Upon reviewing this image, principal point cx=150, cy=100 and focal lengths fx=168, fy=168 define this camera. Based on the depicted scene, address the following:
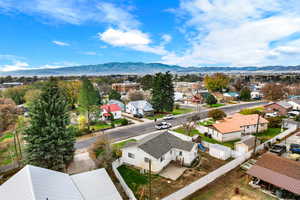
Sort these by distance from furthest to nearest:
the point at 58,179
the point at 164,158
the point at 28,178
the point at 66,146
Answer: the point at 164,158
the point at 66,146
the point at 58,179
the point at 28,178

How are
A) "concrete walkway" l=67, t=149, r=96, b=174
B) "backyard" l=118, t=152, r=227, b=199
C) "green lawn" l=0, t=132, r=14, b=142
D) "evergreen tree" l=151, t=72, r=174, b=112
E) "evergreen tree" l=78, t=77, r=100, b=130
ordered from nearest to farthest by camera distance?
1. "backyard" l=118, t=152, r=227, b=199
2. "concrete walkway" l=67, t=149, r=96, b=174
3. "green lawn" l=0, t=132, r=14, b=142
4. "evergreen tree" l=78, t=77, r=100, b=130
5. "evergreen tree" l=151, t=72, r=174, b=112

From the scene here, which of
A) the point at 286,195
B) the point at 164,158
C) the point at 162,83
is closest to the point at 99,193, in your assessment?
the point at 164,158

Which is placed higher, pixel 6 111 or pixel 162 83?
pixel 162 83

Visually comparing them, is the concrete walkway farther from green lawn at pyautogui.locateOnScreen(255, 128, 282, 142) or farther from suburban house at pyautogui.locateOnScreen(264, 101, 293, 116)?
suburban house at pyautogui.locateOnScreen(264, 101, 293, 116)

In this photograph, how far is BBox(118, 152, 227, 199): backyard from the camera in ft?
52.1

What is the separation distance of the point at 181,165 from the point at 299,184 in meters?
11.2

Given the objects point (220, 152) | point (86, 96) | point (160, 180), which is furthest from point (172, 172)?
point (86, 96)

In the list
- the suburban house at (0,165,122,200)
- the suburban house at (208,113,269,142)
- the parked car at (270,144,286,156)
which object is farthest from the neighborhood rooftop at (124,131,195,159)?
the parked car at (270,144,286,156)

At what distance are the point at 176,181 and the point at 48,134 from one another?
1457 centimetres

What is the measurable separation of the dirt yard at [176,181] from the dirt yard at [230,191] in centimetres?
175

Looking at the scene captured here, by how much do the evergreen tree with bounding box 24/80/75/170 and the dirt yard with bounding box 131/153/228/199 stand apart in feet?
31.5

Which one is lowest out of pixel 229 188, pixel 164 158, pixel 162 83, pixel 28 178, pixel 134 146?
pixel 229 188

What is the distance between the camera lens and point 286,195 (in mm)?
15094

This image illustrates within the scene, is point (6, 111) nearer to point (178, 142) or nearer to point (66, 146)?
point (66, 146)
